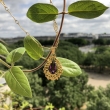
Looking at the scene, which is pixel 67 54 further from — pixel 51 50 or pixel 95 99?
pixel 51 50

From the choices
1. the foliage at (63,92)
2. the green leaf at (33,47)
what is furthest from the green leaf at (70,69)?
the foliage at (63,92)

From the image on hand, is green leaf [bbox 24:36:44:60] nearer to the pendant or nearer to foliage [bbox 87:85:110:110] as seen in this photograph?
the pendant

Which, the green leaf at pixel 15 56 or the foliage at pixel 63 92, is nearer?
the green leaf at pixel 15 56

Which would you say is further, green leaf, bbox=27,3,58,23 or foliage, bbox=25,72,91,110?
foliage, bbox=25,72,91,110

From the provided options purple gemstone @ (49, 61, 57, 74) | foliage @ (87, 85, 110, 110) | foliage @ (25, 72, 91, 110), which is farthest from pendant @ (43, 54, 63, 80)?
foliage @ (25, 72, 91, 110)

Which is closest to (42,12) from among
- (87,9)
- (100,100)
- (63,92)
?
(87,9)

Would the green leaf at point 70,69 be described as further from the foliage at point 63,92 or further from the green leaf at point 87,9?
the foliage at point 63,92
